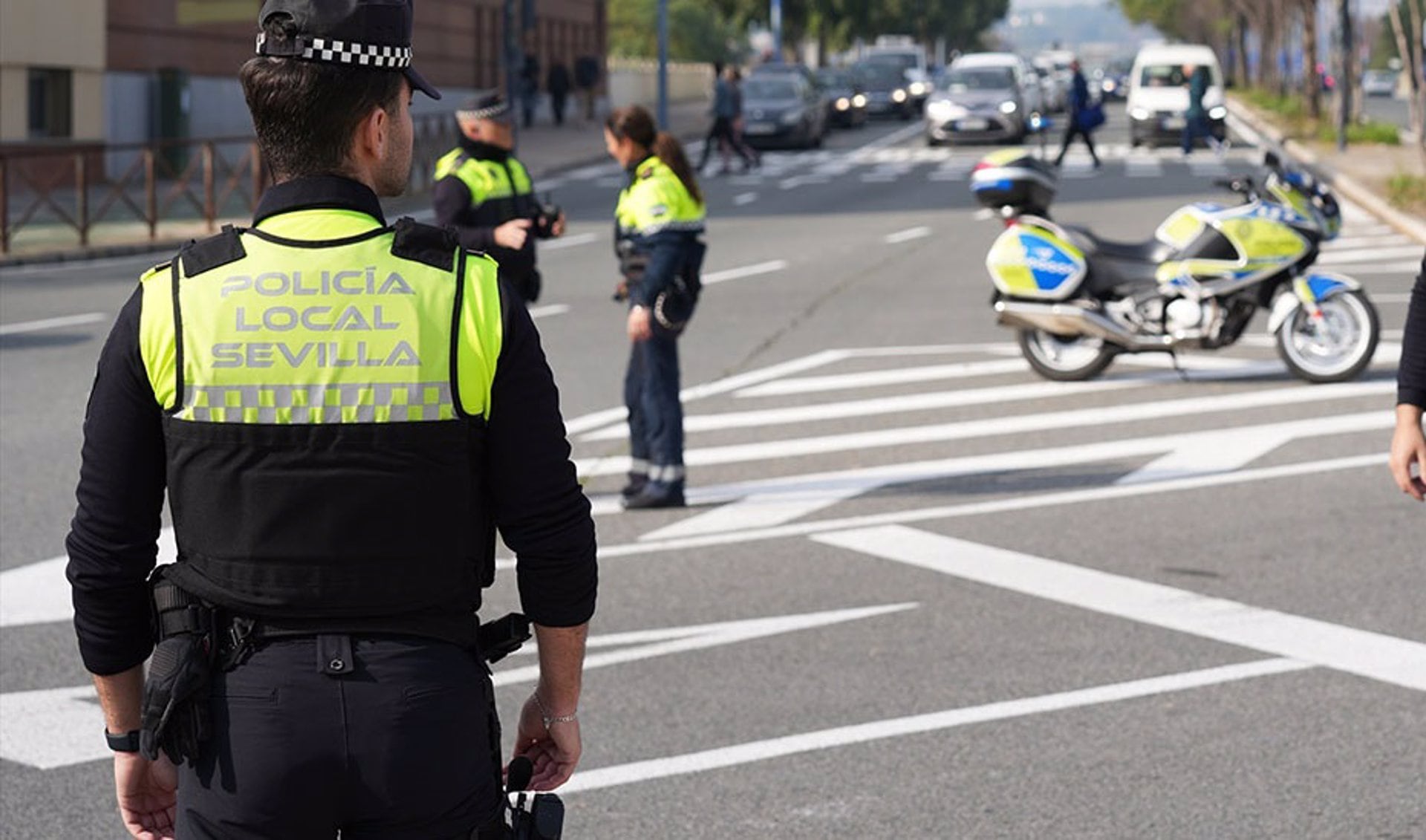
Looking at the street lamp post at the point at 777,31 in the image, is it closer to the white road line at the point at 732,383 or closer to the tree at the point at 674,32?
the tree at the point at 674,32

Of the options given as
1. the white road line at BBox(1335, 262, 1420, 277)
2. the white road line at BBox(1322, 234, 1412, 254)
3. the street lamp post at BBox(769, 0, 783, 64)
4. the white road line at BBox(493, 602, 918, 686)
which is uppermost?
the street lamp post at BBox(769, 0, 783, 64)

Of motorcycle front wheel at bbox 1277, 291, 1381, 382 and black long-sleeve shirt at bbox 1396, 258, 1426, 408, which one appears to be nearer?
black long-sleeve shirt at bbox 1396, 258, 1426, 408

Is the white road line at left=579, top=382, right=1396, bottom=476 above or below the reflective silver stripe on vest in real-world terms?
below

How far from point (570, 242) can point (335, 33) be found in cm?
2164

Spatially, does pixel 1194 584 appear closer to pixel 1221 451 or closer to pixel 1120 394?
pixel 1221 451

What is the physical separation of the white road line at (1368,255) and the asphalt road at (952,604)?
19.2 ft

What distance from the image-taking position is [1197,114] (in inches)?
1700

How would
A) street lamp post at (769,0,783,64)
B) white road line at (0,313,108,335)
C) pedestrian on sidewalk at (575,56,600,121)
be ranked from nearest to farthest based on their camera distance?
1. white road line at (0,313,108,335)
2. pedestrian on sidewalk at (575,56,600,121)
3. street lamp post at (769,0,783,64)

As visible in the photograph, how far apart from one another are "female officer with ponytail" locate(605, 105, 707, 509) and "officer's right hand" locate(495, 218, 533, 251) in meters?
0.55

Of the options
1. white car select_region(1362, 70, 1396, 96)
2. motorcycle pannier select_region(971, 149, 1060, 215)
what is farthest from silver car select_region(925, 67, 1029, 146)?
white car select_region(1362, 70, 1396, 96)

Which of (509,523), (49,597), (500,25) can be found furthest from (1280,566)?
(500,25)

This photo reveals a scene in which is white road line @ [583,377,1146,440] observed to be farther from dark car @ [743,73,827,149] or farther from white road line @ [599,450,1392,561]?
dark car @ [743,73,827,149]

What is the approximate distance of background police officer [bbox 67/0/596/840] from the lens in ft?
9.29

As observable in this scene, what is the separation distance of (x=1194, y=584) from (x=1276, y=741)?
2063mm
